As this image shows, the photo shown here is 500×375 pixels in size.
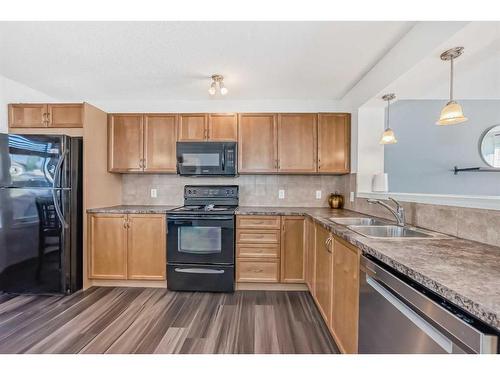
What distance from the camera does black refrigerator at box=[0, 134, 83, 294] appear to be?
2326 millimetres

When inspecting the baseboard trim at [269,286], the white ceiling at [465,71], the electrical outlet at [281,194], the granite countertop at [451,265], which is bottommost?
the baseboard trim at [269,286]

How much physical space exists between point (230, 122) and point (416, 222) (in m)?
2.19

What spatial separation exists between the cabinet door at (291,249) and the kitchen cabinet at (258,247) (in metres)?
0.07

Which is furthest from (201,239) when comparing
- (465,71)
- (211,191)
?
(465,71)

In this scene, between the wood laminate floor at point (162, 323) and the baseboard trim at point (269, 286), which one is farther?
the baseboard trim at point (269, 286)

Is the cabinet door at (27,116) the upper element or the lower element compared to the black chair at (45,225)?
upper

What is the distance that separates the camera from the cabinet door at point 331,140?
295cm

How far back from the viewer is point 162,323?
1992 millimetres

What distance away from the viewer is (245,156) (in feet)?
9.73

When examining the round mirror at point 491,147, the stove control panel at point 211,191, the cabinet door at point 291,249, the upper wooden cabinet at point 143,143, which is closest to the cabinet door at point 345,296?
the cabinet door at point 291,249

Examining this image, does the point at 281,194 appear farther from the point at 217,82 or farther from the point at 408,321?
the point at 408,321

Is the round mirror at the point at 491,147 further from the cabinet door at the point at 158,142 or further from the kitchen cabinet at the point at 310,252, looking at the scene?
the cabinet door at the point at 158,142
